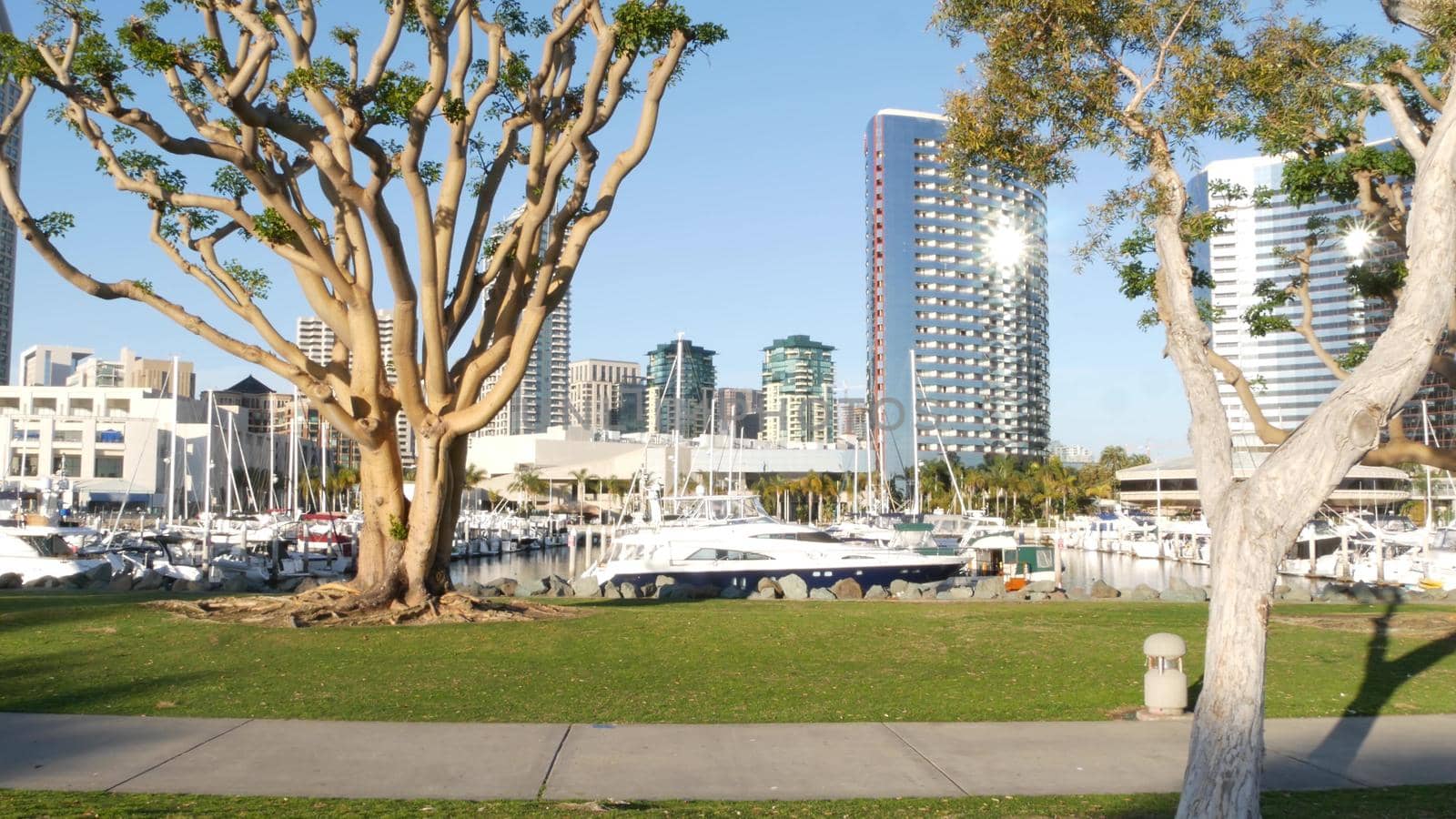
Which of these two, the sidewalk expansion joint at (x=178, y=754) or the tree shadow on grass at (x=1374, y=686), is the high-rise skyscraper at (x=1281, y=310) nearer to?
the tree shadow on grass at (x=1374, y=686)

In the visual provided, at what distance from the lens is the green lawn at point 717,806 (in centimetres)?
780

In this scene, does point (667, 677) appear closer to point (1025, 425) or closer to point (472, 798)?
point (472, 798)

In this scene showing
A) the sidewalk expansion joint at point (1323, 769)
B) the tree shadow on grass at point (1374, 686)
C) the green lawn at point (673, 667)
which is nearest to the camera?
the sidewalk expansion joint at point (1323, 769)

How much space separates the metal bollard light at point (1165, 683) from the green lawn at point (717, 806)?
111 inches

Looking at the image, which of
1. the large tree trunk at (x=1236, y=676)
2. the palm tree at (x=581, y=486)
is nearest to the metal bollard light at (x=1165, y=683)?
the large tree trunk at (x=1236, y=676)

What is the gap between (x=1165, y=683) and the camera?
11594 mm

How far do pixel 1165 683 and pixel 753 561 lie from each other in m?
28.0

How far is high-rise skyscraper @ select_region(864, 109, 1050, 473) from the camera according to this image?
168 m

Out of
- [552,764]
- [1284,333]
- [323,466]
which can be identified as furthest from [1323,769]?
[323,466]

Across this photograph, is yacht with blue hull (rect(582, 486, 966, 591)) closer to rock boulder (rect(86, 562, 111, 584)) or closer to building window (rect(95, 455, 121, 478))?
rock boulder (rect(86, 562, 111, 584))

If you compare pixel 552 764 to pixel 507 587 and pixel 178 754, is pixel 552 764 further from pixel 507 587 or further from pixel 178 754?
pixel 507 587

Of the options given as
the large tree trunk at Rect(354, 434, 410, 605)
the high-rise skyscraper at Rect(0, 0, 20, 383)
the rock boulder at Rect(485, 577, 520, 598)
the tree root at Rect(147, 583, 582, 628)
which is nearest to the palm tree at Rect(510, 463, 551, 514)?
the high-rise skyscraper at Rect(0, 0, 20, 383)

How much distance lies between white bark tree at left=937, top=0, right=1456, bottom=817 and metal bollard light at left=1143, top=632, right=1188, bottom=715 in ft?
8.35

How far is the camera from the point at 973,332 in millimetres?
173000
